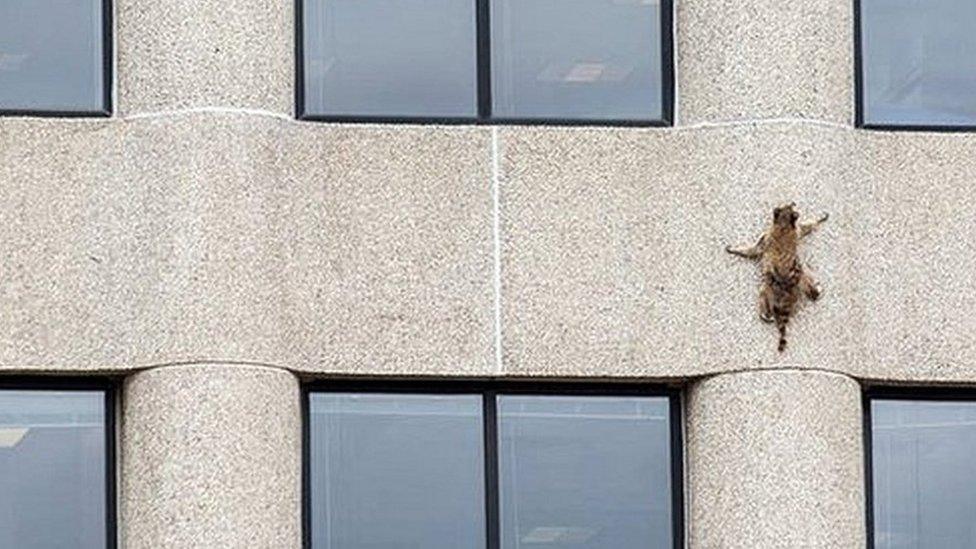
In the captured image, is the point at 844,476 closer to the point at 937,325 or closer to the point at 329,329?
the point at 937,325

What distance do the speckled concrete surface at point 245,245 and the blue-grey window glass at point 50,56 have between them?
0.39 metres

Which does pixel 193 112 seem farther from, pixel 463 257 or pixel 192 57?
pixel 463 257

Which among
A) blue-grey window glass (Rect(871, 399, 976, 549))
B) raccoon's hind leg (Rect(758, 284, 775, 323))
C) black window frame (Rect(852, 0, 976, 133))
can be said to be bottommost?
blue-grey window glass (Rect(871, 399, 976, 549))

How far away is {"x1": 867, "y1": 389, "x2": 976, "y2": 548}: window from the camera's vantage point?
3278cm

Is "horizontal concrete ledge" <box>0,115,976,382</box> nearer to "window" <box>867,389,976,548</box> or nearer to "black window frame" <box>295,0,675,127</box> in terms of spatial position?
"black window frame" <box>295,0,675,127</box>

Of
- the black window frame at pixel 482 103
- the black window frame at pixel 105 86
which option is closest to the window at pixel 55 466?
the black window frame at pixel 105 86

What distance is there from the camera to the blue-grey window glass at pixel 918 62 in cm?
3319

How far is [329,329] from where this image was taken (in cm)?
3209

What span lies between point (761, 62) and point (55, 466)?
5315 millimetres

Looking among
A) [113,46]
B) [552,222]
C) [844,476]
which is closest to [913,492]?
[844,476]

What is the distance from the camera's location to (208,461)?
104 feet

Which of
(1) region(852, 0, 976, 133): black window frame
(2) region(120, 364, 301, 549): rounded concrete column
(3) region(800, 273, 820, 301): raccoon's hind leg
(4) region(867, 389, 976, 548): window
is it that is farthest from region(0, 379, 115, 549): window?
(1) region(852, 0, 976, 133): black window frame

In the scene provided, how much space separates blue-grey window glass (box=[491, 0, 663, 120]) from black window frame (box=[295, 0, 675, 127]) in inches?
1.8

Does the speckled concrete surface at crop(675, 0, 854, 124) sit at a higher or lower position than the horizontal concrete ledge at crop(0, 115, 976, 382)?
higher
